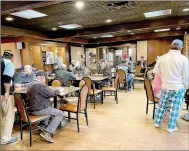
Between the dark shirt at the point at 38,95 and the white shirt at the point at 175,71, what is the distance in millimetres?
1911

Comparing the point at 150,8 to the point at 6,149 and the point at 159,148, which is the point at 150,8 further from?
the point at 6,149

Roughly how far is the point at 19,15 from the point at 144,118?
13.4 ft

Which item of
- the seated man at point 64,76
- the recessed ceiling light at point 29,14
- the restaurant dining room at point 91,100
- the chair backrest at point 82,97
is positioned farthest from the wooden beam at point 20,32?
the chair backrest at point 82,97

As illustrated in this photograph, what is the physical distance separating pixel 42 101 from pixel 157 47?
841 cm

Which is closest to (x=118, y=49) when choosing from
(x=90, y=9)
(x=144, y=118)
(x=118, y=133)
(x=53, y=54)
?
(x=53, y=54)

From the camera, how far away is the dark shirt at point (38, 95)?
273cm

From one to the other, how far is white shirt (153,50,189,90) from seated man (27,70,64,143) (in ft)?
6.27

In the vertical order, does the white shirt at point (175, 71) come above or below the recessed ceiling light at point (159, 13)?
below

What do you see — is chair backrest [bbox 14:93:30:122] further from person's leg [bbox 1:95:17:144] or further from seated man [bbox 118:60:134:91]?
seated man [bbox 118:60:134:91]

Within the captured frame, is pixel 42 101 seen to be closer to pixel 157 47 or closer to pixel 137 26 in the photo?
pixel 137 26

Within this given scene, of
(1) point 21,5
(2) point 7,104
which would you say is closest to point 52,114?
(2) point 7,104

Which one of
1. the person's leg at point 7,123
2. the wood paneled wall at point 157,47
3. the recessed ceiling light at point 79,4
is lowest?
the person's leg at point 7,123

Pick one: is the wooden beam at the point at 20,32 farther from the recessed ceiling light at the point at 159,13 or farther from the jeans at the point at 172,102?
the jeans at the point at 172,102

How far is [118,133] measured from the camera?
3.10 m
